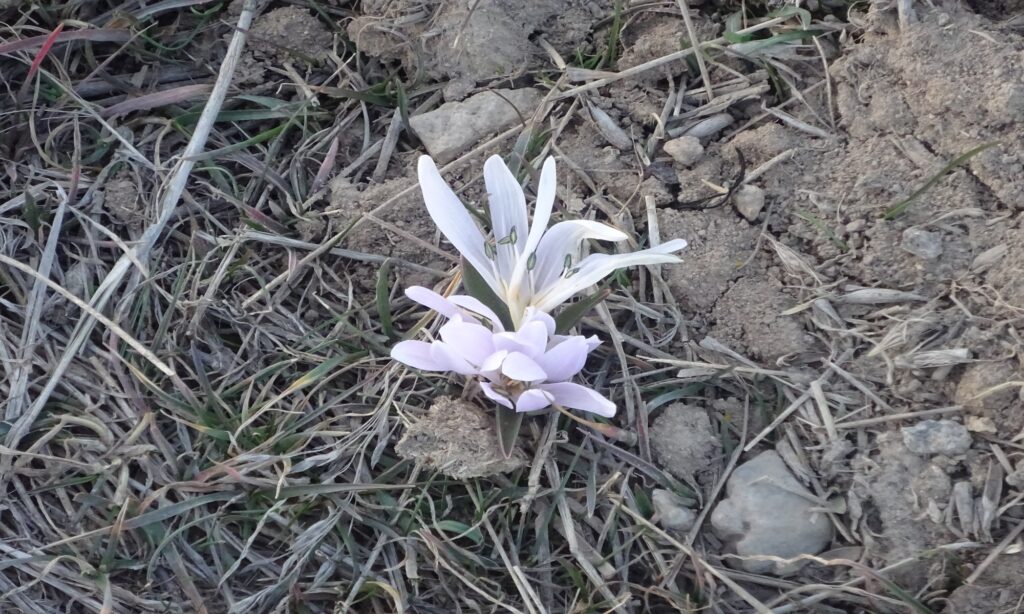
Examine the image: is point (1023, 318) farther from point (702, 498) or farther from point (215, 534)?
point (215, 534)

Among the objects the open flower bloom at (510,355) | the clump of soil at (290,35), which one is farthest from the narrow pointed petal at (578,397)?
the clump of soil at (290,35)

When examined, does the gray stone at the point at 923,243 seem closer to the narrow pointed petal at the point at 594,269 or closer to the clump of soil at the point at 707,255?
the clump of soil at the point at 707,255

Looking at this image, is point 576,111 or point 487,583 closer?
point 487,583

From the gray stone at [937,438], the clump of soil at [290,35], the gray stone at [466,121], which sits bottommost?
the gray stone at [937,438]

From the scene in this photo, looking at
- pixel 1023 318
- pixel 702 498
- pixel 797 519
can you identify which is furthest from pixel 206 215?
pixel 1023 318

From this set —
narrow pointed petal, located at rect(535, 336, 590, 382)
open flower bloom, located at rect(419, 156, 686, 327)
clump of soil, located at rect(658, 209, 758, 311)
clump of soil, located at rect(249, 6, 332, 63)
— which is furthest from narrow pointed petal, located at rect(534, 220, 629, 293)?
clump of soil, located at rect(249, 6, 332, 63)

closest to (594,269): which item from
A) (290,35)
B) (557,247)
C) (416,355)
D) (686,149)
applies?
(557,247)
